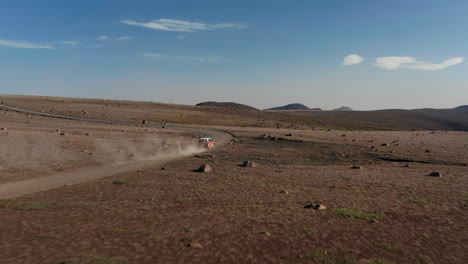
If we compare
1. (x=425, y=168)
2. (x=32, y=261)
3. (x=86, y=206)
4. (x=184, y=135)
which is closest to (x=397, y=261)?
(x=32, y=261)

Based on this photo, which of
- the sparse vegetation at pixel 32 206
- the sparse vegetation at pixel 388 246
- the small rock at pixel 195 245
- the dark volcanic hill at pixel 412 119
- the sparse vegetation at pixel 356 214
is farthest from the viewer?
the dark volcanic hill at pixel 412 119

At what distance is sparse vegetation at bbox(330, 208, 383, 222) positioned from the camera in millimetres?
13102

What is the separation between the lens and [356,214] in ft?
44.2

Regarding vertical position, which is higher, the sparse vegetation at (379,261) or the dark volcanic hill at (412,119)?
the dark volcanic hill at (412,119)

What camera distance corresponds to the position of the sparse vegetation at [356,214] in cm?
1310

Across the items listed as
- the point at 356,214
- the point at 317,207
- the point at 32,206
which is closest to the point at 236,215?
the point at 317,207

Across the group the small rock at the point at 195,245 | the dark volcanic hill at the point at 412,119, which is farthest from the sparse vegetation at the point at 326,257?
the dark volcanic hill at the point at 412,119

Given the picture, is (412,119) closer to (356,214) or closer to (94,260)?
(356,214)

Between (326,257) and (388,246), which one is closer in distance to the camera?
(326,257)

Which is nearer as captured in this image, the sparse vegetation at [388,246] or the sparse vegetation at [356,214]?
the sparse vegetation at [388,246]

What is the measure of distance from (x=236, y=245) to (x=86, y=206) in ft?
25.0

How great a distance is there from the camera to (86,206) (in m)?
13.9

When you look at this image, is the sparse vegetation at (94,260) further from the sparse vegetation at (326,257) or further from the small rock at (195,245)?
the sparse vegetation at (326,257)

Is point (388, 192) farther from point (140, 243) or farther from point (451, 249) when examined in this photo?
point (140, 243)
